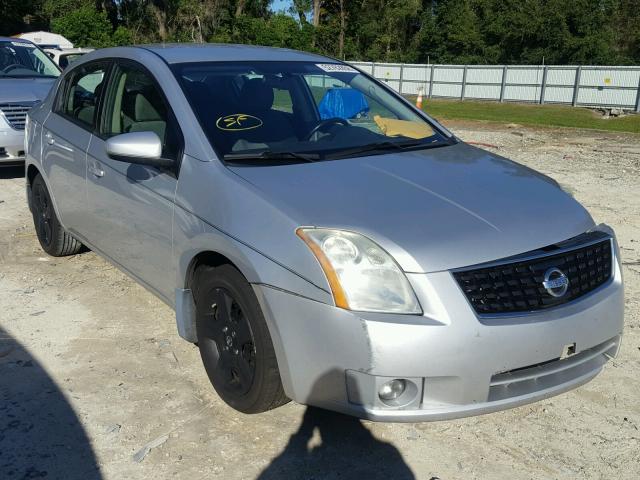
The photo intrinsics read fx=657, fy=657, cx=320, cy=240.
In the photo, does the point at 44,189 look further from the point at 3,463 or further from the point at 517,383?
the point at 517,383

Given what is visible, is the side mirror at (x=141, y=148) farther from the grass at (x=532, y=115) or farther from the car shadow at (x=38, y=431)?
the grass at (x=532, y=115)

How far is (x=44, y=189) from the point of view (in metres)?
5.33

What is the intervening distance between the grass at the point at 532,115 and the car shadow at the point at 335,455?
18.3 meters

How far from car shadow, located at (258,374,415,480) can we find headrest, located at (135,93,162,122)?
1883mm

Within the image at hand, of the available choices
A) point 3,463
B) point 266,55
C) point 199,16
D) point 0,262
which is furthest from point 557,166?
point 199,16

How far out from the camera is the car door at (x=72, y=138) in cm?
443

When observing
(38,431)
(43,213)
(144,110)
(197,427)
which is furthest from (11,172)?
(197,427)

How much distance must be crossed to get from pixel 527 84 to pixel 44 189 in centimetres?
2788

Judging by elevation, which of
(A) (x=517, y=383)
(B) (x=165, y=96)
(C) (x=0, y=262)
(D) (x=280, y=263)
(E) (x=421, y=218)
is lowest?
(C) (x=0, y=262)

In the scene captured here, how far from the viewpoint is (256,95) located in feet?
12.3

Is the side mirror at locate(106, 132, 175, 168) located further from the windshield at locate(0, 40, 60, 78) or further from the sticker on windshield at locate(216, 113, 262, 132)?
the windshield at locate(0, 40, 60, 78)

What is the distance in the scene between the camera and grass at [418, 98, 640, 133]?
68.4ft

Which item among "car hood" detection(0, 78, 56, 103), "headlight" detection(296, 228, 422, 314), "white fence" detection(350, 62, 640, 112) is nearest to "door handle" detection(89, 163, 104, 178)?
"headlight" detection(296, 228, 422, 314)

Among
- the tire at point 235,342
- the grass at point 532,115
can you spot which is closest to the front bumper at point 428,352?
the tire at point 235,342
